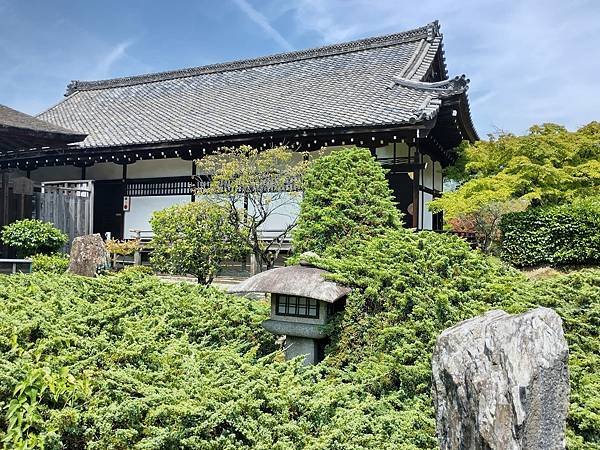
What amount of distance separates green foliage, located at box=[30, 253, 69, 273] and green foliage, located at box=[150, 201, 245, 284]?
248cm

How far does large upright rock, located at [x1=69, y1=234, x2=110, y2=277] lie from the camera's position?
10148 millimetres

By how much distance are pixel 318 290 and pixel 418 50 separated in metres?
13.9

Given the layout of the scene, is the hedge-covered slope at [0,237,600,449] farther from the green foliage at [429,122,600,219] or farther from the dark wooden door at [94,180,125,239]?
the dark wooden door at [94,180,125,239]

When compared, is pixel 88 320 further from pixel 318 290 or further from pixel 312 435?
pixel 312 435

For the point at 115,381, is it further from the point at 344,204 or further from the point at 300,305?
the point at 344,204

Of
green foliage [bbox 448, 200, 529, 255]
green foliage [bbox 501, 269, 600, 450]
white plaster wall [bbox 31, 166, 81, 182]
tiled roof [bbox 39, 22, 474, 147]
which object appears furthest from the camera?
white plaster wall [bbox 31, 166, 81, 182]

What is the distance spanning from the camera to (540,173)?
483 inches

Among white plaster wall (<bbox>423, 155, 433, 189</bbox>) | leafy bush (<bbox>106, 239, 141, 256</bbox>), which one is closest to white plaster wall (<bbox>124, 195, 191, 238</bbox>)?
leafy bush (<bbox>106, 239, 141, 256</bbox>)

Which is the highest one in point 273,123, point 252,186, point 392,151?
point 273,123

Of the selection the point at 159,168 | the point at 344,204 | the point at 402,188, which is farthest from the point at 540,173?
the point at 159,168

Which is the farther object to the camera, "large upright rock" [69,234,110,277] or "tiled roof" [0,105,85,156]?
"tiled roof" [0,105,85,156]

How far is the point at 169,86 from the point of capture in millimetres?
21969

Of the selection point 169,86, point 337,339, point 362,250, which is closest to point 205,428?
point 337,339

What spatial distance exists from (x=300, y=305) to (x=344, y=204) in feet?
7.28
